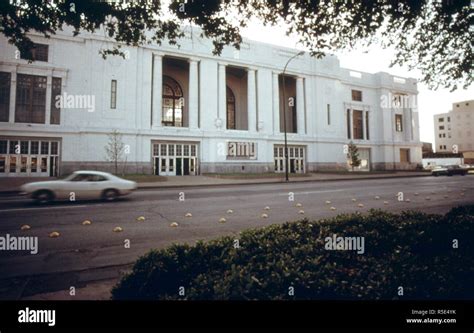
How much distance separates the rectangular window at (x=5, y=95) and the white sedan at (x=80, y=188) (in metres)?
21.4

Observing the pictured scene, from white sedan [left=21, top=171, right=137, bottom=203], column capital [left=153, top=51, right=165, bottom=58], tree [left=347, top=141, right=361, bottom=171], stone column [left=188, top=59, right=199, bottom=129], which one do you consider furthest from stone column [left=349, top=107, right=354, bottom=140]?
white sedan [left=21, top=171, right=137, bottom=203]

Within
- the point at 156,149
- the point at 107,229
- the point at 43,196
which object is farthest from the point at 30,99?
the point at 107,229

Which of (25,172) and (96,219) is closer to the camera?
(96,219)

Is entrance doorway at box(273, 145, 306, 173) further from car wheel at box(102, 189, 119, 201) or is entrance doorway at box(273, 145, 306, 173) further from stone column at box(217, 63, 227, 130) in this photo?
car wheel at box(102, 189, 119, 201)

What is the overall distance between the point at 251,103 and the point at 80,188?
28.4 metres

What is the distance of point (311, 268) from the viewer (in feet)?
9.10

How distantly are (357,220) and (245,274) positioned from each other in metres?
2.81

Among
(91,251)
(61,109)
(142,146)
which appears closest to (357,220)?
(91,251)

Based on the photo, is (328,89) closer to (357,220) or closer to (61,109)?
(61,109)

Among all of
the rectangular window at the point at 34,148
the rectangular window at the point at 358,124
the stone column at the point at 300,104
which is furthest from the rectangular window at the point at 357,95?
the rectangular window at the point at 34,148

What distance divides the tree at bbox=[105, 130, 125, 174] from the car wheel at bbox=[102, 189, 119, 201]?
16467 mm

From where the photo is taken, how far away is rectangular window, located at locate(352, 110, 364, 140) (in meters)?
46.7

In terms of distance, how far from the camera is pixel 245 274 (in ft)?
8.56

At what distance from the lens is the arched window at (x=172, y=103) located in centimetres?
3744
